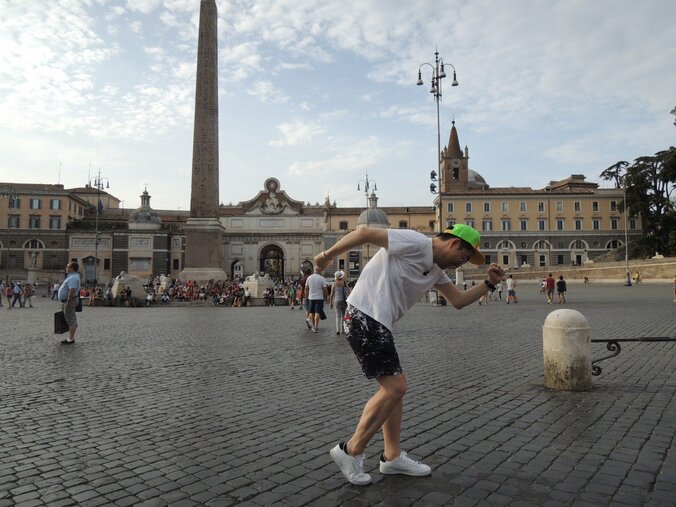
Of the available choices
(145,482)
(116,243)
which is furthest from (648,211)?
(145,482)

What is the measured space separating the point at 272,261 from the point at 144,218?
16399mm

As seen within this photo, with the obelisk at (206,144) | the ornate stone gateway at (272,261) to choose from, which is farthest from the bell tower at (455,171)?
the obelisk at (206,144)

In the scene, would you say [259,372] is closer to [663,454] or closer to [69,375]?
[69,375]

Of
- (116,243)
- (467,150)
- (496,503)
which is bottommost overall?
(496,503)

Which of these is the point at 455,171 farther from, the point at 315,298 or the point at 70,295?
the point at 70,295

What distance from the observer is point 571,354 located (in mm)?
5340

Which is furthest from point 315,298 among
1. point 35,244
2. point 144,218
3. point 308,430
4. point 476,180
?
point 476,180

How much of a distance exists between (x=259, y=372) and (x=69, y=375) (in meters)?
2.17

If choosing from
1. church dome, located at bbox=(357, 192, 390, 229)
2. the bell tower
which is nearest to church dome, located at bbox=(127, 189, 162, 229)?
church dome, located at bbox=(357, 192, 390, 229)

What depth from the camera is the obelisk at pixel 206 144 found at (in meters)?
27.9

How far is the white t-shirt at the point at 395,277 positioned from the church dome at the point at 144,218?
64.2 meters

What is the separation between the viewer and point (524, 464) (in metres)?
3.29

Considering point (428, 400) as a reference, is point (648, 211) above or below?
above

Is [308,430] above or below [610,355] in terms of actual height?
below
